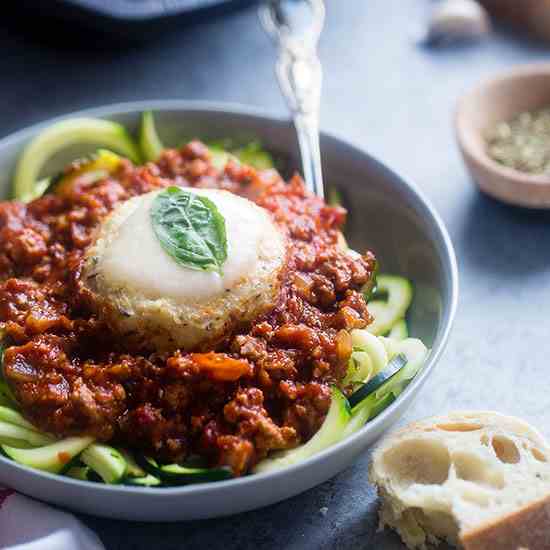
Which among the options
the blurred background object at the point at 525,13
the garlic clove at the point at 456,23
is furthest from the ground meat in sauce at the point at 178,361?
the blurred background object at the point at 525,13

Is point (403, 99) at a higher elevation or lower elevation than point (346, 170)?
lower

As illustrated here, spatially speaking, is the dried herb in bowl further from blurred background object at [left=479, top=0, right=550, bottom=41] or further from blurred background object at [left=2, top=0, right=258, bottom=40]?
blurred background object at [left=2, top=0, right=258, bottom=40]

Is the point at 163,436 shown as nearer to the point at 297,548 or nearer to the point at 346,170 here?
the point at 297,548

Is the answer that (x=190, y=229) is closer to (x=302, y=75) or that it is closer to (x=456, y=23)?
(x=302, y=75)

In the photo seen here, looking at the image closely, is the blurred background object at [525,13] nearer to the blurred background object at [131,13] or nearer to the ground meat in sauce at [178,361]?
the blurred background object at [131,13]

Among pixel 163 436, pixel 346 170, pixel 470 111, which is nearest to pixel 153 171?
pixel 346 170

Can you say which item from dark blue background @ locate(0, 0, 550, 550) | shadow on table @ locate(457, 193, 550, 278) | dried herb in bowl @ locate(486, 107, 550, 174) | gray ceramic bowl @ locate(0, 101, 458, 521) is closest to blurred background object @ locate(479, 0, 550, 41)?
dark blue background @ locate(0, 0, 550, 550)
